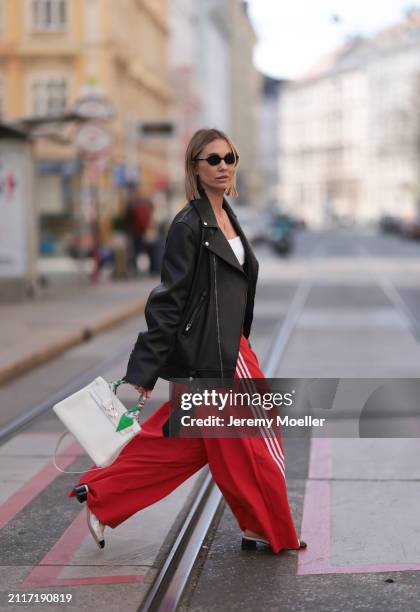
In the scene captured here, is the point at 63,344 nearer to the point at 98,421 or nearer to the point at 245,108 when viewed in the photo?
the point at 98,421

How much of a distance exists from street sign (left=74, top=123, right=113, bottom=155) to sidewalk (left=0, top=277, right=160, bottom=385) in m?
2.50

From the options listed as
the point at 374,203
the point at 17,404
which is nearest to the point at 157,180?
the point at 17,404

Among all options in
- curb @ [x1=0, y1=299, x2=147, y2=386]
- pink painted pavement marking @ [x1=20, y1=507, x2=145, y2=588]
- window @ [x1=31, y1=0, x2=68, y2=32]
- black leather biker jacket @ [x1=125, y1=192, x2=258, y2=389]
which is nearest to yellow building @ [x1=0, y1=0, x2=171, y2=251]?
window @ [x1=31, y1=0, x2=68, y2=32]

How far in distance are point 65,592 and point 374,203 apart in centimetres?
13809

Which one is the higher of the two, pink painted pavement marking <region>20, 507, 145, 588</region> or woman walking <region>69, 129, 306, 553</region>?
woman walking <region>69, 129, 306, 553</region>

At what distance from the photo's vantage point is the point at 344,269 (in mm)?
33219

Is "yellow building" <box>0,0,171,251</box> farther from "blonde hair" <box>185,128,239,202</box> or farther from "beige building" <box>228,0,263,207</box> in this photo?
"beige building" <box>228,0,263,207</box>

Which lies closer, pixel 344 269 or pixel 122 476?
pixel 122 476

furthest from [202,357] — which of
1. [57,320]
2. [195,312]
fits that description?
[57,320]

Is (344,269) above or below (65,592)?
below

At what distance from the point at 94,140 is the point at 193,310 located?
58.4 feet

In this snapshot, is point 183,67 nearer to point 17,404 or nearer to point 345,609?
point 17,404

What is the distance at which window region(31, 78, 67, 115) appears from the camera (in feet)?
148

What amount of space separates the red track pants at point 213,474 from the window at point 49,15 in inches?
1646
